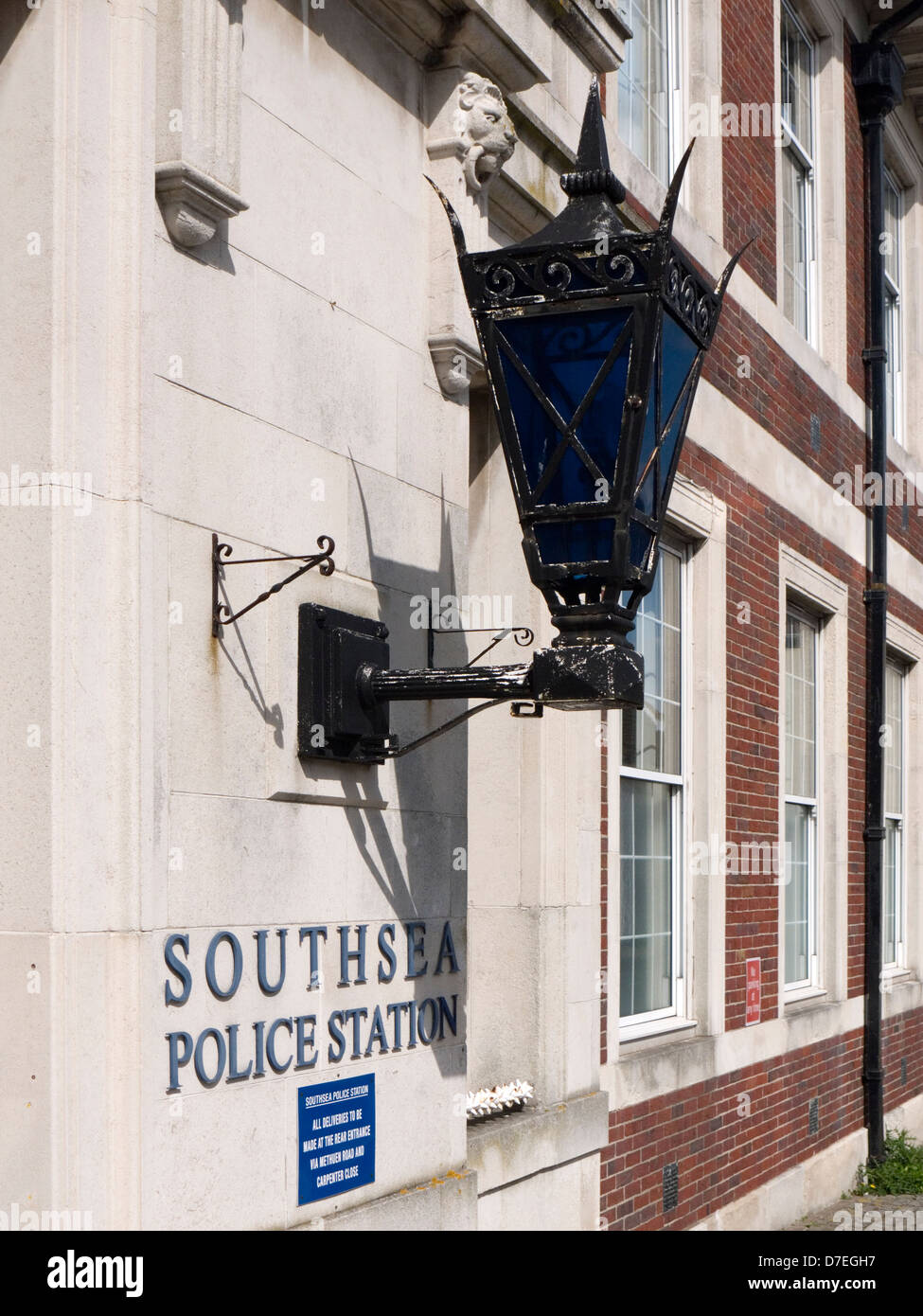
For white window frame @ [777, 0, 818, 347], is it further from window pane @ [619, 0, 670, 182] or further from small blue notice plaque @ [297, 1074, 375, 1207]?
small blue notice plaque @ [297, 1074, 375, 1207]

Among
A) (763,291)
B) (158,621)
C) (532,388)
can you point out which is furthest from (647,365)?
(763,291)

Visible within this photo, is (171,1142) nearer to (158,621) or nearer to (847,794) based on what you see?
(158,621)

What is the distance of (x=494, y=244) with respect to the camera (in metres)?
6.25

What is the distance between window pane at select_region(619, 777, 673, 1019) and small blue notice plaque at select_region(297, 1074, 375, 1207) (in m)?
3.19

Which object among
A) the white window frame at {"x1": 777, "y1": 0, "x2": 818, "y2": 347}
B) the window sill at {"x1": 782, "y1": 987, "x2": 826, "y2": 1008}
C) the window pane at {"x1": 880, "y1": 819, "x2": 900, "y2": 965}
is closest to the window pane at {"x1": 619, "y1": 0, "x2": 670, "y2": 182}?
the white window frame at {"x1": 777, "y1": 0, "x2": 818, "y2": 347}

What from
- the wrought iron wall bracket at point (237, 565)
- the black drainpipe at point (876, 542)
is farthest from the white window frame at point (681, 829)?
the wrought iron wall bracket at point (237, 565)

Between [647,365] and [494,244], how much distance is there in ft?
6.85

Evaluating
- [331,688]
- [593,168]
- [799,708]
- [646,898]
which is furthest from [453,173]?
[799,708]

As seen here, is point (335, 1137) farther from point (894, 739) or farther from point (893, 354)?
point (893, 354)

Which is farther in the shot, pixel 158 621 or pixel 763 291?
pixel 763 291

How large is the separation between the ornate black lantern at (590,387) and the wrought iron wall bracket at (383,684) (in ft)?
0.30

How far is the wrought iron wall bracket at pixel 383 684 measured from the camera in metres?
4.36

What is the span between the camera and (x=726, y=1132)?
8.88 metres
